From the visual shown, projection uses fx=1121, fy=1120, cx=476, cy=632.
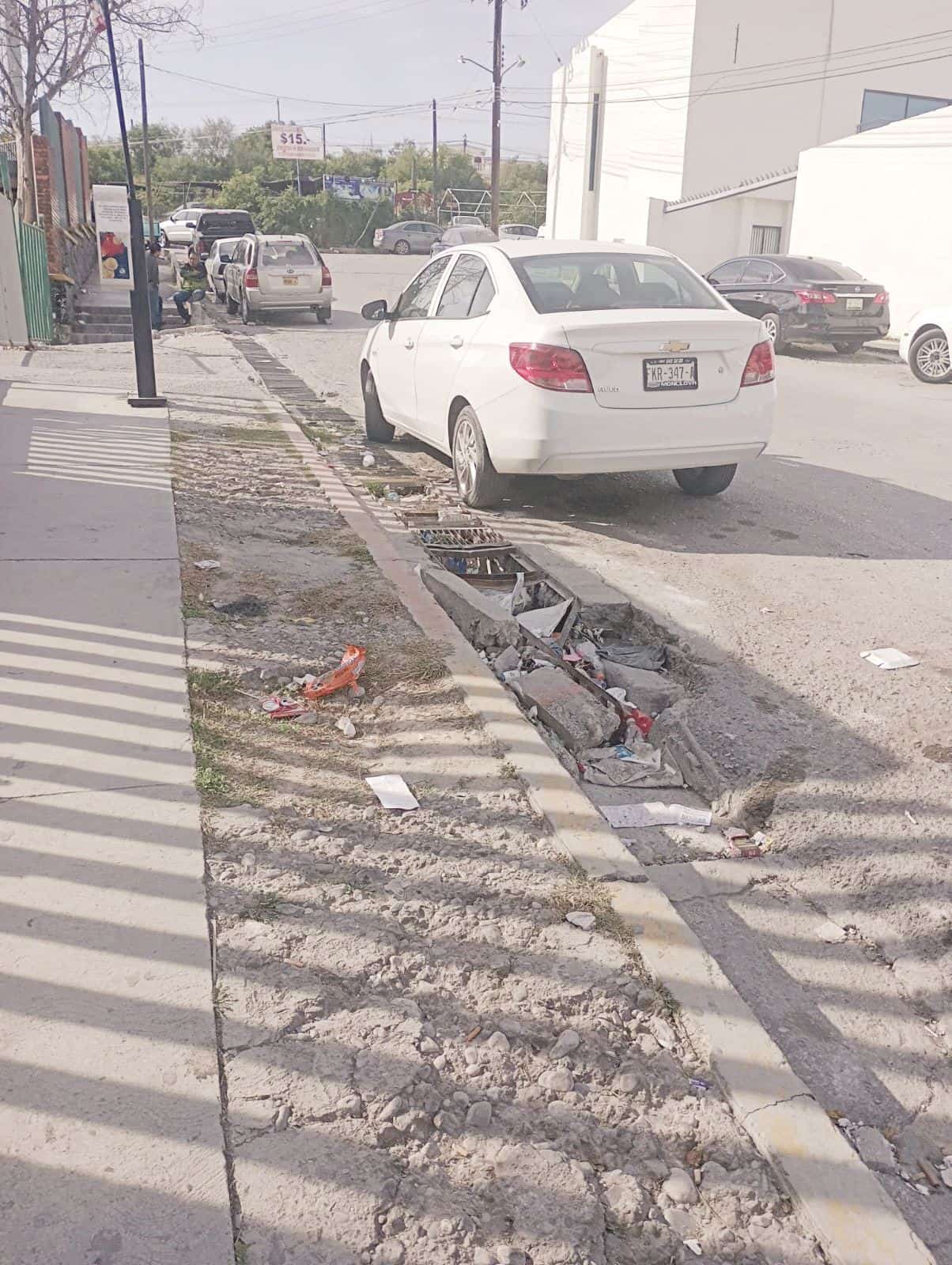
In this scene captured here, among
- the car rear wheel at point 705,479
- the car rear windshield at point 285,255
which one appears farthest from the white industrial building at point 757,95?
the car rear wheel at point 705,479

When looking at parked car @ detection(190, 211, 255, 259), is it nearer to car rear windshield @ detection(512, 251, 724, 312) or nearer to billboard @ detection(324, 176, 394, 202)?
car rear windshield @ detection(512, 251, 724, 312)

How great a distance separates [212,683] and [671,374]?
3.92 metres

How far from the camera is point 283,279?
22172mm

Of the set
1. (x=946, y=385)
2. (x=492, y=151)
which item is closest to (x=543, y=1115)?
(x=946, y=385)

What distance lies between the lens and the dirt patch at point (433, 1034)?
213 centimetres

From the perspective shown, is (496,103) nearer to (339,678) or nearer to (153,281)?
(153,281)

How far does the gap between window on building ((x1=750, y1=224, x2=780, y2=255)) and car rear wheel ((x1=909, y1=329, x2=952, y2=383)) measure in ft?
60.1

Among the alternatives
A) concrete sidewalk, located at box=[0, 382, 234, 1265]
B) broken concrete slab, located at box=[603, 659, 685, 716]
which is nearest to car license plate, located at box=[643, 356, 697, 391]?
broken concrete slab, located at box=[603, 659, 685, 716]

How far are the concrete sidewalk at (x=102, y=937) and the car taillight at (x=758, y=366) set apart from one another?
387cm

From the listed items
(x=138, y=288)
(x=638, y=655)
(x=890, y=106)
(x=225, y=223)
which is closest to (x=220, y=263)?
(x=225, y=223)

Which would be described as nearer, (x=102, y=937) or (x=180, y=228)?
(x=102, y=937)

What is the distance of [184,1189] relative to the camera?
2104 millimetres

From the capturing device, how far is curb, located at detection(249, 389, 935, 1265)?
2.14 meters

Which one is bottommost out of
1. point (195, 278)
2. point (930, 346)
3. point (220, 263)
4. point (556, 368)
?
point (930, 346)
